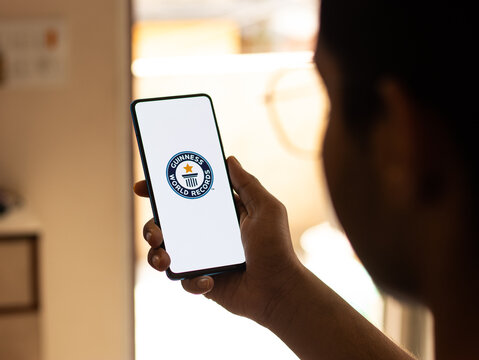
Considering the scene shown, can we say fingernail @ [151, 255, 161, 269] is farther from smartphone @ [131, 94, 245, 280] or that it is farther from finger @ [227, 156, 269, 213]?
finger @ [227, 156, 269, 213]

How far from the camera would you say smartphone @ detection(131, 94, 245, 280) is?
2.82 ft

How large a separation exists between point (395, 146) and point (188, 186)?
511 mm

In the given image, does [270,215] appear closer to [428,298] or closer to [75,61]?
[428,298]

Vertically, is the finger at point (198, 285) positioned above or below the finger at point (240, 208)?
below

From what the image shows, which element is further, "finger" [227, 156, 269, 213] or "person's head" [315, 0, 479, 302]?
"finger" [227, 156, 269, 213]

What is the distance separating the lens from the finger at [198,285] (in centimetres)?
84

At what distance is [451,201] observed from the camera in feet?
1.26

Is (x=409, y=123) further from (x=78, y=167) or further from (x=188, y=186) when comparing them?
(x=78, y=167)

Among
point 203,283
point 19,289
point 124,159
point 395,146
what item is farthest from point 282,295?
point 124,159

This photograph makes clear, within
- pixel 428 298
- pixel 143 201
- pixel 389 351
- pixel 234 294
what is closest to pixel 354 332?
pixel 389 351

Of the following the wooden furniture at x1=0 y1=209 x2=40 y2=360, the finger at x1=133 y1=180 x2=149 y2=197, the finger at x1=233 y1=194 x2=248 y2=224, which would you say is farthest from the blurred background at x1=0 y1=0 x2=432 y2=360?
the finger at x1=133 y1=180 x2=149 y2=197

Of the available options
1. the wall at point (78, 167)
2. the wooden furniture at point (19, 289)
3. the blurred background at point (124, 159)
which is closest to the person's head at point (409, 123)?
the blurred background at point (124, 159)

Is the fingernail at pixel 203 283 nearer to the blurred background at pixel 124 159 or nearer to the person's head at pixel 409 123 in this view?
the person's head at pixel 409 123

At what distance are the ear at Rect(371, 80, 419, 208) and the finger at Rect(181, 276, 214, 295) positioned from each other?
43 cm
